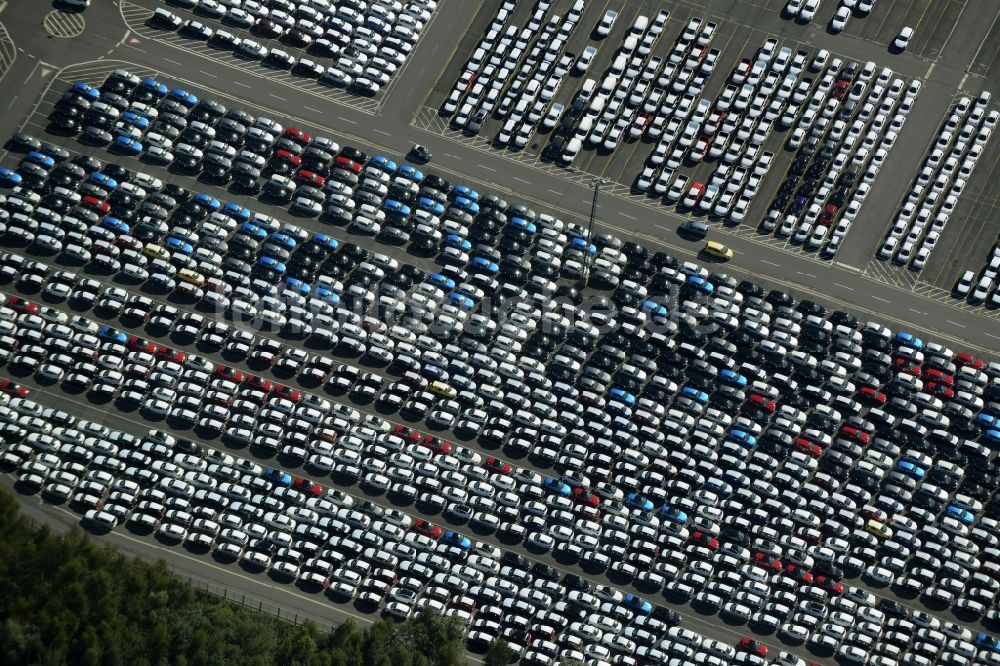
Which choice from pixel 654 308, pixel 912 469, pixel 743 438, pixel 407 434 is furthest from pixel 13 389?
pixel 912 469

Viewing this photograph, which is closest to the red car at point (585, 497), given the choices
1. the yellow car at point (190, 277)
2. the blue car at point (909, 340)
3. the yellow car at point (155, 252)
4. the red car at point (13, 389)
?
the blue car at point (909, 340)

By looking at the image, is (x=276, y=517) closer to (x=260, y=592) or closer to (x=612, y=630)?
(x=260, y=592)

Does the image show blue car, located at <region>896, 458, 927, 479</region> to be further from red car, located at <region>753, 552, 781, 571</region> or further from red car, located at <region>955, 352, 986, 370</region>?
red car, located at <region>753, 552, 781, 571</region>

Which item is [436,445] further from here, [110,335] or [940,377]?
[940,377]

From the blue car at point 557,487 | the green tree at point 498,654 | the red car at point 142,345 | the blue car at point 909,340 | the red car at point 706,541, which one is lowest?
the green tree at point 498,654

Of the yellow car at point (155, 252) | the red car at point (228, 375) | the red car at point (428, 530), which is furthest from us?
the yellow car at point (155, 252)

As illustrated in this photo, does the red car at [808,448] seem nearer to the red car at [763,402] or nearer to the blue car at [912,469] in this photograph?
the red car at [763,402]
